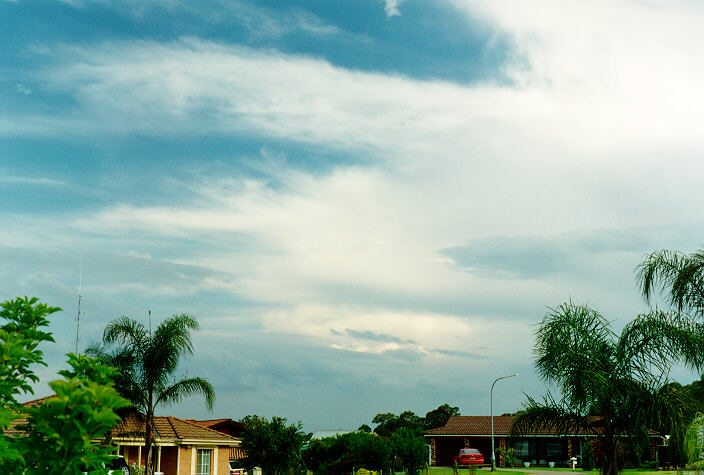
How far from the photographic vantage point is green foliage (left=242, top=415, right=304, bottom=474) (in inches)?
1339

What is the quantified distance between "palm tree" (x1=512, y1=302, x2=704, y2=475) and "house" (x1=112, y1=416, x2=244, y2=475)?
2547 cm

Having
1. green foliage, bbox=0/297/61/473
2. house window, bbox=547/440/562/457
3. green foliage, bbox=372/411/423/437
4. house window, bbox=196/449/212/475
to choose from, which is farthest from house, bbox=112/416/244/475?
green foliage, bbox=372/411/423/437

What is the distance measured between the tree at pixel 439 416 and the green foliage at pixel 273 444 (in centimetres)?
7690

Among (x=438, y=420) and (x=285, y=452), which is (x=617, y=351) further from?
(x=438, y=420)

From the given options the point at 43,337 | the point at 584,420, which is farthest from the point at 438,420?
the point at 43,337

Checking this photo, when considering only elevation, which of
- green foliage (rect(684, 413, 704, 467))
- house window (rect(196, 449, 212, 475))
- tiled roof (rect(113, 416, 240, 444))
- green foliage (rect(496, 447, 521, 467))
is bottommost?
green foliage (rect(496, 447, 521, 467))

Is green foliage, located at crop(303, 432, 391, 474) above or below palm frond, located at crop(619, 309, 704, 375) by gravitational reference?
below

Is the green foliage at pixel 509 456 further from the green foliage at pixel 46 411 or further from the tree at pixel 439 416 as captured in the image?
the green foliage at pixel 46 411

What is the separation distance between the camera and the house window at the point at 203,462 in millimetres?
42938

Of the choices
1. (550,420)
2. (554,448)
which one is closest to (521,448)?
(554,448)

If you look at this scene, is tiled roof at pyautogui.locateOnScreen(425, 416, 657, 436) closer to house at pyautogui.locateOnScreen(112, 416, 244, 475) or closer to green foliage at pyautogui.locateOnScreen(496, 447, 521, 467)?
green foliage at pyautogui.locateOnScreen(496, 447, 521, 467)

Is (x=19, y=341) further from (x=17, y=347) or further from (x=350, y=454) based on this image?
(x=350, y=454)

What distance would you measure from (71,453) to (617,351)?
46.0 ft

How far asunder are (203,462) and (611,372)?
105ft
